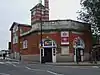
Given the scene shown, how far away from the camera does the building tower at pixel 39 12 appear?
200 ft

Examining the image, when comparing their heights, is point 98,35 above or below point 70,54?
above

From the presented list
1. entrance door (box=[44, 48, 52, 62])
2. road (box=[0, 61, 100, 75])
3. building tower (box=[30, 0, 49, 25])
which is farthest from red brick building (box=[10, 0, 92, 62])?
road (box=[0, 61, 100, 75])

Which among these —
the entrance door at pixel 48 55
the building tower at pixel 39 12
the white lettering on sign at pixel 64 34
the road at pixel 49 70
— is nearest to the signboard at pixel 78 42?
the white lettering on sign at pixel 64 34

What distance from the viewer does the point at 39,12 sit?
203ft

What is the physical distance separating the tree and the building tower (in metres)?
8.93

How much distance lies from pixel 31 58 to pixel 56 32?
7080mm

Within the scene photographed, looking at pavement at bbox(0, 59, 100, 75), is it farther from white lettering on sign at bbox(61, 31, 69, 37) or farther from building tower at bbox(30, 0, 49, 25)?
building tower at bbox(30, 0, 49, 25)

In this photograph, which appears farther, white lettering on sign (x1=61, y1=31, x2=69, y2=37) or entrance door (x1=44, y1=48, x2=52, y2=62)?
entrance door (x1=44, y1=48, x2=52, y2=62)

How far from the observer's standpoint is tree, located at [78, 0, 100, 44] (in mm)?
52237

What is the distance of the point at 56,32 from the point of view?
1945 inches

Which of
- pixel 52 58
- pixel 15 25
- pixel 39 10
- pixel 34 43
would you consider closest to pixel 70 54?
pixel 52 58

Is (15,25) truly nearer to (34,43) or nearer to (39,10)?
(39,10)

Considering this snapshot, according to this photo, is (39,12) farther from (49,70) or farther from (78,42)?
(49,70)

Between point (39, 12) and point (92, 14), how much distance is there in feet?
42.2
